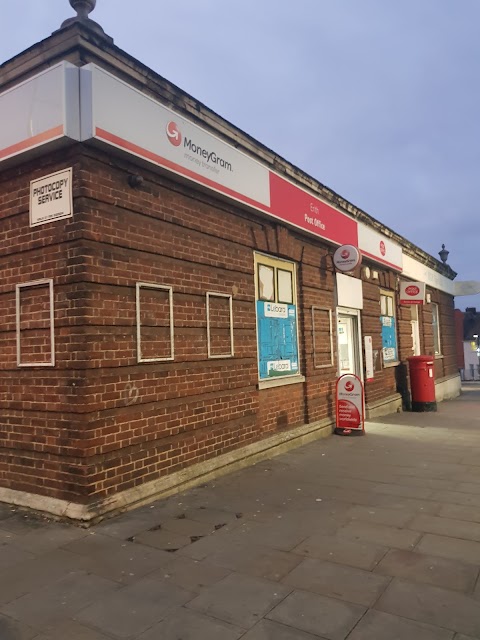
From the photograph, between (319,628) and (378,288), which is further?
(378,288)

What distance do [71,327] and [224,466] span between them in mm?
2934

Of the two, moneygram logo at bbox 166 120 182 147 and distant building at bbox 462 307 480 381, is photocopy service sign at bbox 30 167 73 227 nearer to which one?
moneygram logo at bbox 166 120 182 147

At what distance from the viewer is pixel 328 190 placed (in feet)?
34.9

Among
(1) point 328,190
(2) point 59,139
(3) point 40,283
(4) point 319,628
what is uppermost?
(1) point 328,190

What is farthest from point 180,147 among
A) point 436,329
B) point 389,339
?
point 436,329

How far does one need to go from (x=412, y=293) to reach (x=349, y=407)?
6684 mm

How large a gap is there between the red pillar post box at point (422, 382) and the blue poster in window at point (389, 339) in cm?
59

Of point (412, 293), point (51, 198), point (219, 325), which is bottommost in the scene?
point (219, 325)

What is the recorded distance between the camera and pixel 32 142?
5.38 m

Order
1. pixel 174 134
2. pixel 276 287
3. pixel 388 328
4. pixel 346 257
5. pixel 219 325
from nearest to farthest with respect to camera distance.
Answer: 1. pixel 174 134
2. pixel 219 325
3. pixel 276 287
4. pixel 346 257
5. pixel 388 328

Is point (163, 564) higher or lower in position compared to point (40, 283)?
lower

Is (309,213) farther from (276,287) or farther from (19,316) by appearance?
(19,316)

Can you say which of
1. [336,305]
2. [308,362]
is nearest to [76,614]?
[308,362]

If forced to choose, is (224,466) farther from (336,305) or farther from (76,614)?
(336,305)
